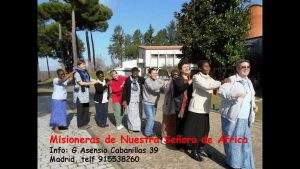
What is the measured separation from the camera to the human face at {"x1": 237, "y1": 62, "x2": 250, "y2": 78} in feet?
16.4

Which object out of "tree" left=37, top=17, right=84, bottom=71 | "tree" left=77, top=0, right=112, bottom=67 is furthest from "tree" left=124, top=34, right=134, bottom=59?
"tree" left=77, top=0, right=112, bottom=67

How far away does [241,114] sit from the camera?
5.05m

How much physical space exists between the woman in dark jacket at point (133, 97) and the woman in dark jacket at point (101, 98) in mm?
652

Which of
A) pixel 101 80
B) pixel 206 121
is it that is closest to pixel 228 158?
pixel 206 121

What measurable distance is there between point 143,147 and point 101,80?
2.54 m

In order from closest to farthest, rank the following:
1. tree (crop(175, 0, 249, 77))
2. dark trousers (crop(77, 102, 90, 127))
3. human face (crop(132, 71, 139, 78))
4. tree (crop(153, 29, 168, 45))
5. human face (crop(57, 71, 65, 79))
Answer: human face (crop(57, 71, 65, 79)), human face (crop(132, 71, 139, 78)), dark trousers (crop(77, 102, 90, 127)), tree (crop(175, 0, 249, 77)), tree (crop(153, 29, 168, 45))

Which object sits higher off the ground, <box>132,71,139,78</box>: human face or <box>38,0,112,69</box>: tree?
<box>38,0,112,69</box>: tree

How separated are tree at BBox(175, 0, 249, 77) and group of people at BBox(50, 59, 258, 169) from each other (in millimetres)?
4472

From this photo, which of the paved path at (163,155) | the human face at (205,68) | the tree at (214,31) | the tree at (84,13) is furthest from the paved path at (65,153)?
the tree at (214,31)

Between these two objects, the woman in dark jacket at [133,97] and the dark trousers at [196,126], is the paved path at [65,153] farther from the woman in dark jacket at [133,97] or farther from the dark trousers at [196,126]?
the dark trousers at [196,126]

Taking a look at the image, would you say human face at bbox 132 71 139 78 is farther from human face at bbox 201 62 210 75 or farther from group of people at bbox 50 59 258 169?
human face at bbox 201 62 210 75
